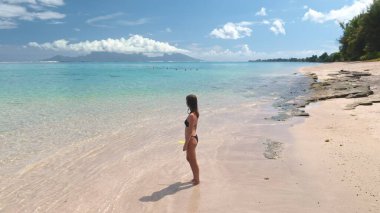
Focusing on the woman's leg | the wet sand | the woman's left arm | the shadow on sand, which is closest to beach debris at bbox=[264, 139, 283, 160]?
the wet sand

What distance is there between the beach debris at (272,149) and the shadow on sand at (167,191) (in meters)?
2.76

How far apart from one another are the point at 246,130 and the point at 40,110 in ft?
41.1

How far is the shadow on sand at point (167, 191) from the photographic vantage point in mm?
6999

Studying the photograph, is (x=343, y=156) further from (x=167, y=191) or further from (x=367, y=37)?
(x=367, y=37)

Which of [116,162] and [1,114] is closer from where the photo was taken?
[116,162]

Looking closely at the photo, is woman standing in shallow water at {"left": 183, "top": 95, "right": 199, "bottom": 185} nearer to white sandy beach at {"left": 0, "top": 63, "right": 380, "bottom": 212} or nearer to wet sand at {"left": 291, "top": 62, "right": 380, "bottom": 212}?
white sandy beach at {"left": 0, "top": 63, "right": 380, "bottom": 212}

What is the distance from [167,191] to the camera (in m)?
7.36

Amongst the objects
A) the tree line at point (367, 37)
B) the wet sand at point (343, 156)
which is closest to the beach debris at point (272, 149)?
the wet sand at point (343, 156)

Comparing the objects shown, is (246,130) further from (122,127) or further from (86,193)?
(86,193)

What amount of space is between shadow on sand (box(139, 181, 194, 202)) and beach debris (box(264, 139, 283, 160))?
9.06 ft

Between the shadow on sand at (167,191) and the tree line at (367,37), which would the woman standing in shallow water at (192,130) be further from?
the tree line at (367,37)

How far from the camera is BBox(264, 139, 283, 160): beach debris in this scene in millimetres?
9491

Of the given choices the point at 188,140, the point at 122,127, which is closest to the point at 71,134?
the point at 122,127

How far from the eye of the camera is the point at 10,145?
37.9 ft
